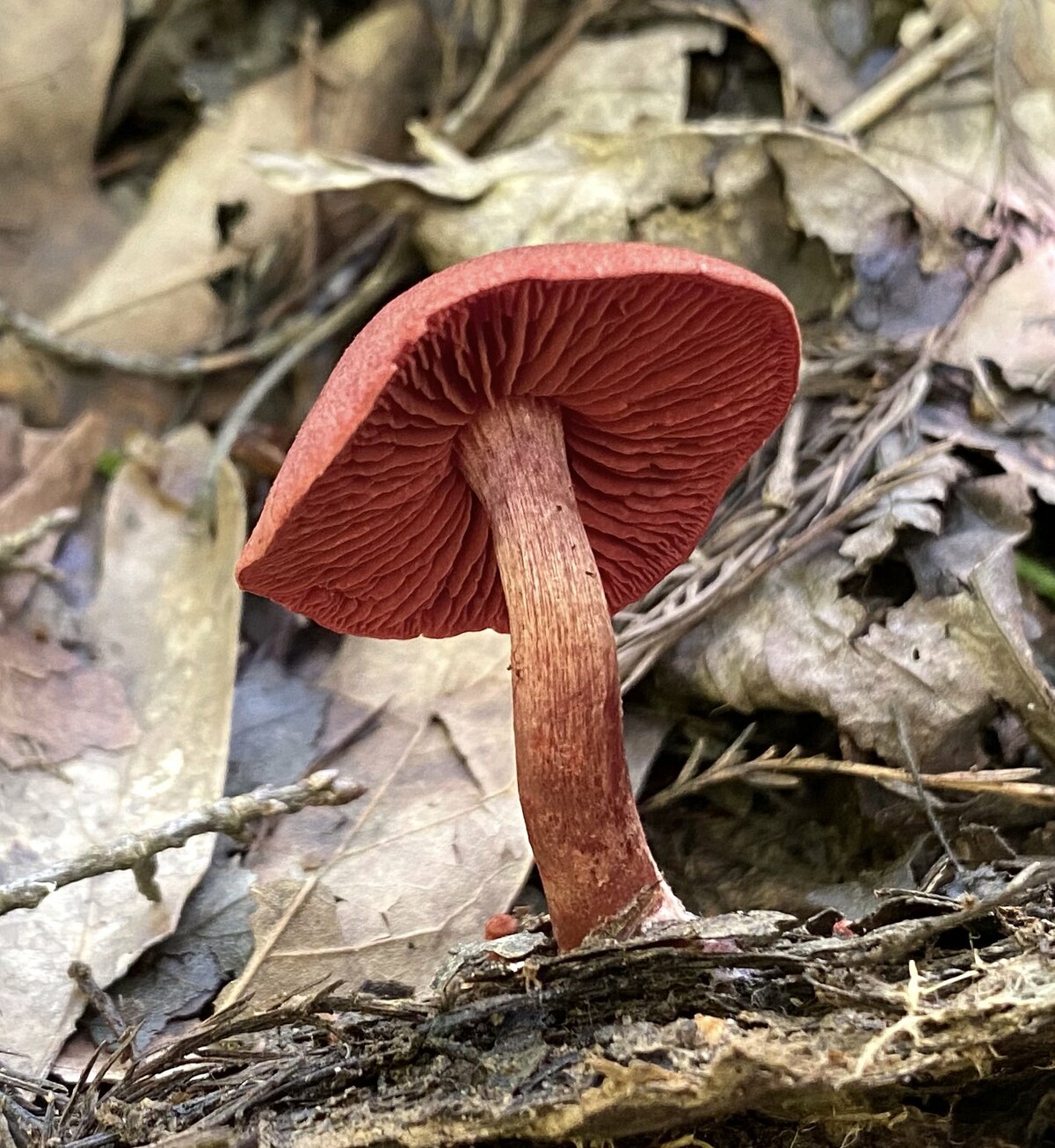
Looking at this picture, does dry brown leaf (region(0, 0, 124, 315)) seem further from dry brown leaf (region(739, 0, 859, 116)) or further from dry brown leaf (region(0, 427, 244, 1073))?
dry brown leaf (region(739, 0, 859, 116))

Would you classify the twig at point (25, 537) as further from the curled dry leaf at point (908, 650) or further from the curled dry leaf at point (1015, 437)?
the curled dry leaf at point (1015, 437)

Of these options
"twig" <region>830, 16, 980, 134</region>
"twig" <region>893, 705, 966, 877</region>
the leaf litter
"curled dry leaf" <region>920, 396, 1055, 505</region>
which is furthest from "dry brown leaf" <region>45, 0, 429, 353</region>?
"twig" <region>893, 705, 966, 877</region>

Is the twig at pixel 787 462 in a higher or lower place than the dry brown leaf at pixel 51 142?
lower

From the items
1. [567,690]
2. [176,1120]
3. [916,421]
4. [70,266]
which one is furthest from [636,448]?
[70,266]

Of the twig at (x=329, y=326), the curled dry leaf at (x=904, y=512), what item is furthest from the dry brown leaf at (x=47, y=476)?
the curled dry leaf at (x=904, y=512)

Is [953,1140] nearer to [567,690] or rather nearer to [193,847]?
[567,690]

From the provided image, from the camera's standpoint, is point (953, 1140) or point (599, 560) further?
point (599, 560)
